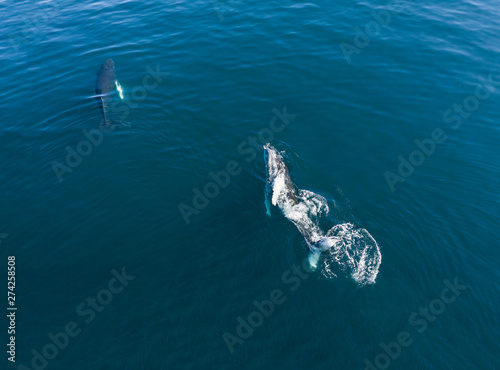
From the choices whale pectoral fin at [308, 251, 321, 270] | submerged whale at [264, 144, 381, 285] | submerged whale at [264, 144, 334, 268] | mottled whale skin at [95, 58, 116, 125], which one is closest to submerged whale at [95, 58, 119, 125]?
mottled whale skin at [95, 58, 116, 125]

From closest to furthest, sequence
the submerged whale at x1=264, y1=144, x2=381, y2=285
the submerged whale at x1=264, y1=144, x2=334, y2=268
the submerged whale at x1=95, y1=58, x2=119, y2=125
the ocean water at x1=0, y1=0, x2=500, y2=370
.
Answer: the ocean water at x1=0, y1=0, x2=500, y2=370, the submerged whale at x1=264, y1=144, x2=381, y2=285, the submerged whale at x1=264, y1=144, x2=334, y2=268, the submerged whale at x1=95, y1=58, x2=119, y2=125

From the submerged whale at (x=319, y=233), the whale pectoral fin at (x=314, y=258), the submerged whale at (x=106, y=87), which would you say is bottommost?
the whale pectoral fin at (x=314, y=258)

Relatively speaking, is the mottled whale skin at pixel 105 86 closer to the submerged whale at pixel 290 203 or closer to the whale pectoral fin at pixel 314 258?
the submerged whale at pixel 290 203

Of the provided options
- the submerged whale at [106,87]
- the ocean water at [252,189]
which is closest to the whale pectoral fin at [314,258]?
the ocean water at [252,189]

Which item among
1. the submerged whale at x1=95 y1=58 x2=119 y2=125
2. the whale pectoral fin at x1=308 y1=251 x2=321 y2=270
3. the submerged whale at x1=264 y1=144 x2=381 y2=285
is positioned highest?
the submerged whale at x1=95 y1=58 x2=119 y2=125

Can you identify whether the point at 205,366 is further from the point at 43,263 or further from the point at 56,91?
the point at 56,91

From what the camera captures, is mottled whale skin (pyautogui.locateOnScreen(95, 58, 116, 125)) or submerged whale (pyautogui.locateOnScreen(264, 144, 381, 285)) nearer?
submerged whale (pyautogui.locateOnScreen(264, 144, 381, 285))

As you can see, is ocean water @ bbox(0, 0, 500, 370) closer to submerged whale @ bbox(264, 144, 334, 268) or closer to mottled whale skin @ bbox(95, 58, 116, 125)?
submerged whale @ bbox(264, 144, 334, 268)

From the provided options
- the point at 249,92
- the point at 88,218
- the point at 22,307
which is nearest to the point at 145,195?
the point at 88,218

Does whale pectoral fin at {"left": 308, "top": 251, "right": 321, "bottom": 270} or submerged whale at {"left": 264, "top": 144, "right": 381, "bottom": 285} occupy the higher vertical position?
submerged whale at {"left": 264, "top": 144, "right": 381, "bottom": 285}
